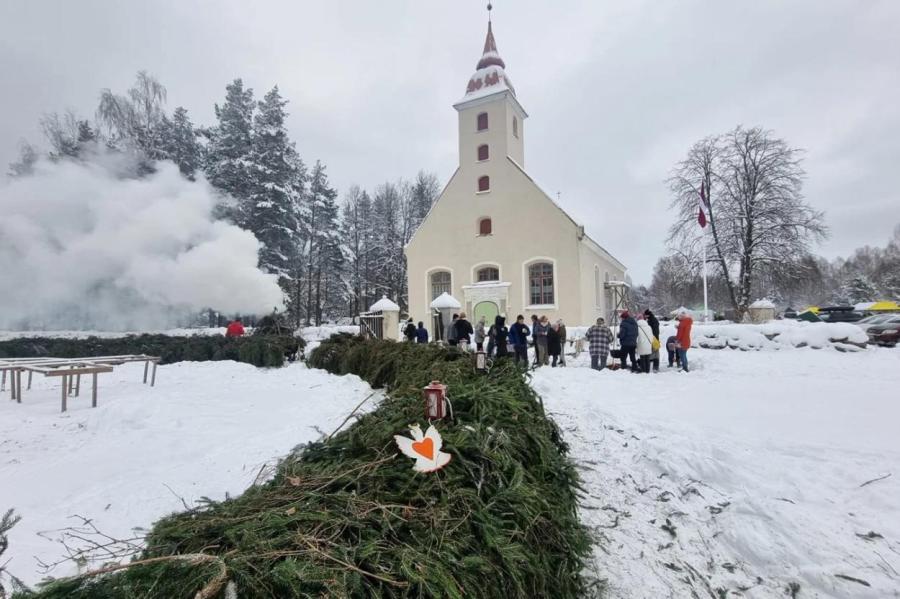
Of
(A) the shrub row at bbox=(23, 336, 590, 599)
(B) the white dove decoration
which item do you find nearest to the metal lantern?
(A) the shrub row at bbox=(23, 336, 590, 599)

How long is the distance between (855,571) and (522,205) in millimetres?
22798

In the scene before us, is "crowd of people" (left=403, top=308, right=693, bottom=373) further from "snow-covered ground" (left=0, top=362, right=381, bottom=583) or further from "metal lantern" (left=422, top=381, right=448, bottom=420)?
"metal lantern" (left=422, top=381, right=448, bottom=420)

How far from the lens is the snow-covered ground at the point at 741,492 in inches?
120

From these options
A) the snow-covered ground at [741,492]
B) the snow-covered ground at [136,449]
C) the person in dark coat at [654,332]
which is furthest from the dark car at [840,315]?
the snow-covered ground at [136,449]

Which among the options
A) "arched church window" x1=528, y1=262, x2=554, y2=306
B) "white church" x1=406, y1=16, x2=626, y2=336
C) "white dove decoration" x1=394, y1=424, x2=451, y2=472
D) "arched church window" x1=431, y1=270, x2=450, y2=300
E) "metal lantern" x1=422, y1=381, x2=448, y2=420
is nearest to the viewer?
"white dove decoration" x1=394, y1=424, x2=451, y2=472

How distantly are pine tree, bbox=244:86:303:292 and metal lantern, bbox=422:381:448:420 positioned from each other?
3007 cm

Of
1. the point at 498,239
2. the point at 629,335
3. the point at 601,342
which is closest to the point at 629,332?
the point at 629,335

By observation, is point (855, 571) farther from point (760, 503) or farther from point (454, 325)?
point (454, 325)

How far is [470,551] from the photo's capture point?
1.84 metres

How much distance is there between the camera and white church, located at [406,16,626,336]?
23.5 metres

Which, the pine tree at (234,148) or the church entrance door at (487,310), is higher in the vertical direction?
the pine tree at (234,148)

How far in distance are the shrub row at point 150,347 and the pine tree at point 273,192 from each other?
47.5 feet

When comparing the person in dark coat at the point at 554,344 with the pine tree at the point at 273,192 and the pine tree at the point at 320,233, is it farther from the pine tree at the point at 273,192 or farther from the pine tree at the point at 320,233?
the pine tree at the point at 320,233

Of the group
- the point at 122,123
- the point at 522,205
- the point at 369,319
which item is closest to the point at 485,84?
the point at 522,205
